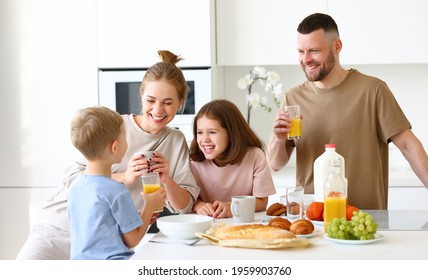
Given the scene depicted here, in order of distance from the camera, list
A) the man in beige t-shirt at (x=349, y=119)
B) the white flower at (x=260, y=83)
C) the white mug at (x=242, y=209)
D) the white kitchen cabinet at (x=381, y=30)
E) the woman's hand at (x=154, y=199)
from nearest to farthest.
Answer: the woman's hand at (x=154, y=199), the white mug at (x=242, y=209), the man in beige t-shirt at (x=349, y=119), the white kitchen cabinet at (x=381, y=30), the white flower at (x=260, y=83)

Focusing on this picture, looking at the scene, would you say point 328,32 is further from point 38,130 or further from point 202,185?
point 38,130

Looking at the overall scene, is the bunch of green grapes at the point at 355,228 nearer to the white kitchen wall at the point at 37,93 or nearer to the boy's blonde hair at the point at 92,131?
the boy's blonde hair at the point at 92,131

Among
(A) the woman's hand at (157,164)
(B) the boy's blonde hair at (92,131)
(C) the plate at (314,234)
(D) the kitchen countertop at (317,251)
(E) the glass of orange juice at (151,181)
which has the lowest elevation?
(D) the kitchen countertop at (317,251)

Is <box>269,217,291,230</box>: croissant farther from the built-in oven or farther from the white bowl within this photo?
the built-in oven

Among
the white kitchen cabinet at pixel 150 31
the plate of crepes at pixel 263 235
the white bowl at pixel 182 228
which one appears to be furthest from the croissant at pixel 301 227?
the white kitchen cabinet at pixel 150 31

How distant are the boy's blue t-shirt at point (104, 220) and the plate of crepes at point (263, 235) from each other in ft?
0.73

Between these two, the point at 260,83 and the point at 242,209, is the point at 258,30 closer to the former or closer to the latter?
the point at 260,83

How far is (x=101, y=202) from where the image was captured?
190cm

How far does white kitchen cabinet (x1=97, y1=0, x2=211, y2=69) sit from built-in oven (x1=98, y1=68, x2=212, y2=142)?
56 millimetres

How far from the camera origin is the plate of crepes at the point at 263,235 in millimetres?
1760

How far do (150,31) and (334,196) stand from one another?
89.2 inches

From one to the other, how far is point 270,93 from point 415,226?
2.55m

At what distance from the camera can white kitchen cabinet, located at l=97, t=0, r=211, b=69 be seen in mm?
3908

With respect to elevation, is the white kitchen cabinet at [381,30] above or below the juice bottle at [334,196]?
above
